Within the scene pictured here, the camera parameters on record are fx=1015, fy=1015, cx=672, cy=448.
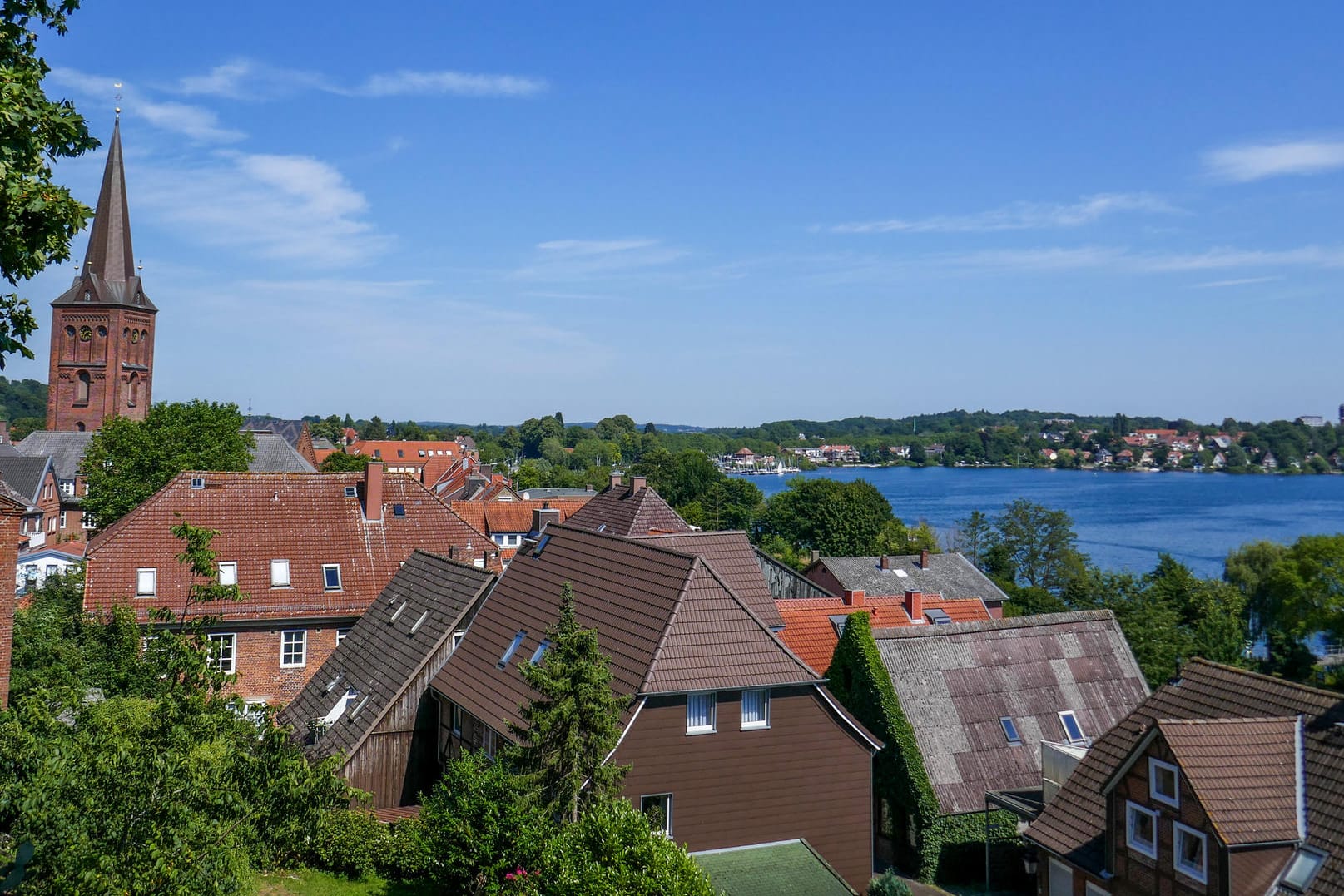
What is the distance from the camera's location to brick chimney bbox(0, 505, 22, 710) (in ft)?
58.7

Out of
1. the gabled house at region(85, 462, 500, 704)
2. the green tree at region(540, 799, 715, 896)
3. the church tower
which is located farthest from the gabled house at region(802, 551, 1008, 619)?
the church tower

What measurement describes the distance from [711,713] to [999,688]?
10.6 meters

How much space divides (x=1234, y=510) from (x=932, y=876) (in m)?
185

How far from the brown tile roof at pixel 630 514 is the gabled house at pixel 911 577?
23090mm

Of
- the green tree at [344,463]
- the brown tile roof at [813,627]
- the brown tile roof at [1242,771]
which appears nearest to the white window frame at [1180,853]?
the brown tile roof at [1242,771]

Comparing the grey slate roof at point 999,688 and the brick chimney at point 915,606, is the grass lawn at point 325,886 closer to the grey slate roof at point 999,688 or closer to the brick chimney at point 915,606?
the grey slate roof at point 999,688

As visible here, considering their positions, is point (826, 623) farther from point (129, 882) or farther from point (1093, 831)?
point (129, 882)

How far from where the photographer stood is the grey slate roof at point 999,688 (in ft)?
83.0

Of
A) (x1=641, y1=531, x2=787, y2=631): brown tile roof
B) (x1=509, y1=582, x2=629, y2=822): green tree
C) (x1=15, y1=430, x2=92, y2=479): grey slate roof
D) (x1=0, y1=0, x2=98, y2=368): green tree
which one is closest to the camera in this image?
(x1=0, y1=0, x2=98, y2=368): green tree

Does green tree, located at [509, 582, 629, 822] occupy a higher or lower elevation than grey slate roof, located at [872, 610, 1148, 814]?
higher

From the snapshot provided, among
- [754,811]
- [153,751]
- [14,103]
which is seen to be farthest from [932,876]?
[14,103]

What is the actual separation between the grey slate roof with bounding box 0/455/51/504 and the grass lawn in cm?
6415

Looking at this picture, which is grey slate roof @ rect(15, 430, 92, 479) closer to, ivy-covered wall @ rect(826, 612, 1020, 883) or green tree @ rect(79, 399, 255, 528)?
green tree @ rect(79, 399, 255, 528)

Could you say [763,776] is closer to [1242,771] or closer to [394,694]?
[1242,771]
